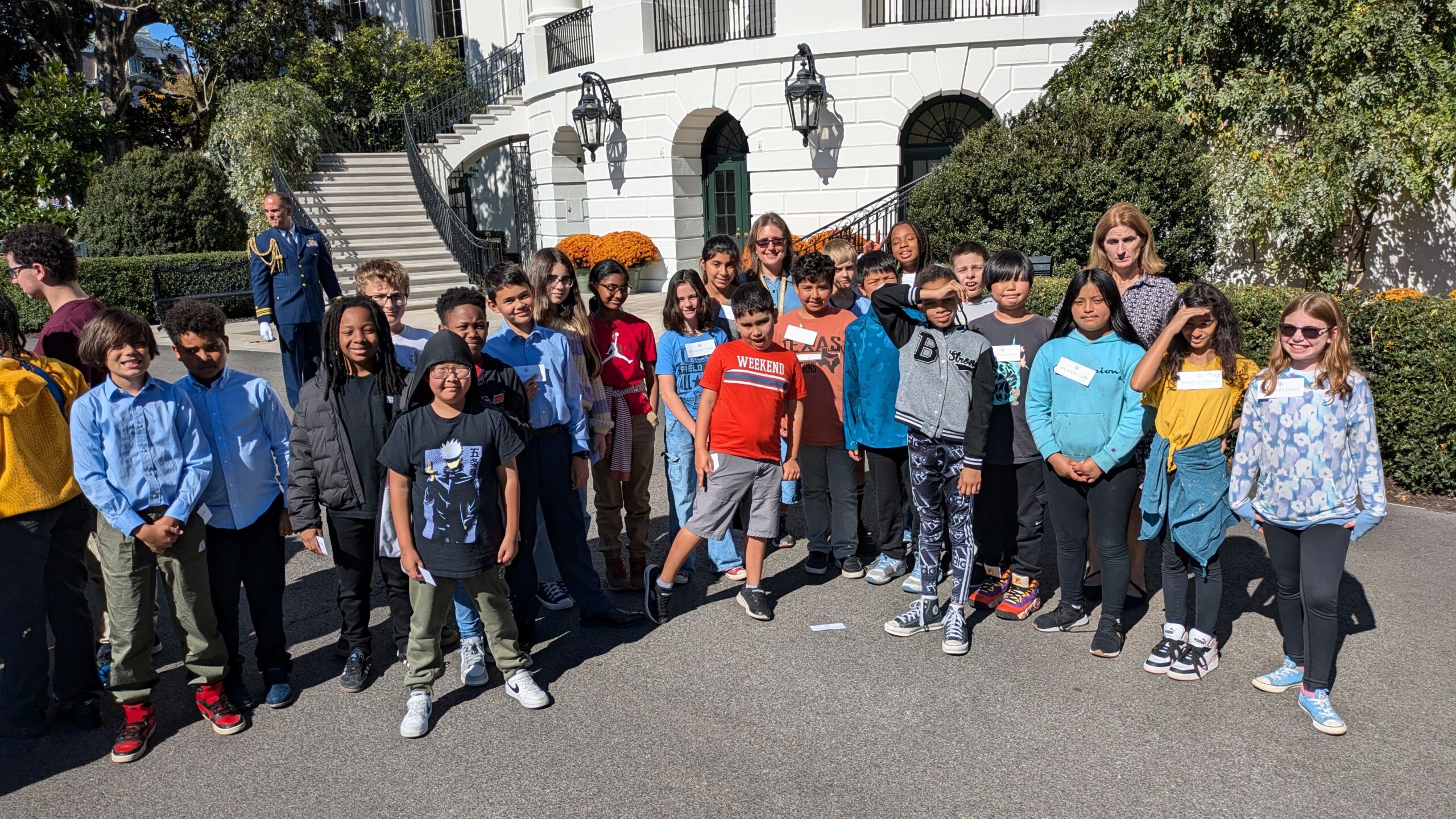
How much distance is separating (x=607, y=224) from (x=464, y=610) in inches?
645

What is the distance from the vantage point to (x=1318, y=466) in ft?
12.7

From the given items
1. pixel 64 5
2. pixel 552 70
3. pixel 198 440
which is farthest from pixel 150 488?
pixel 64 5

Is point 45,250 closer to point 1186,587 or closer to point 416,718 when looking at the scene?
point 416,718

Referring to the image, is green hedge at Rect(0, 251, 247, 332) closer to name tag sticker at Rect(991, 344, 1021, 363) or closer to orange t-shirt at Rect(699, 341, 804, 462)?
orange t-shirt at Rect(699, 341, 804, 462)

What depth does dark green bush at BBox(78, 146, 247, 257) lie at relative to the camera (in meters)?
18.1

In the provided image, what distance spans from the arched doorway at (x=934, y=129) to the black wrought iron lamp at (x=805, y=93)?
149cm

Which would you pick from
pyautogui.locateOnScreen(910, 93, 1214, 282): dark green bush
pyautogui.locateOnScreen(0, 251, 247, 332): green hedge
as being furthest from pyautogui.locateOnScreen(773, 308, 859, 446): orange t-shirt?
pyautogui.locateOnScreen(0, 251, 247, 332): green hedge

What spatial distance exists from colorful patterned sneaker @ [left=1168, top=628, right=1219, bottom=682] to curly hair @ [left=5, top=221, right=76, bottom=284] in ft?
17.1

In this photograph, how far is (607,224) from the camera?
20047mm

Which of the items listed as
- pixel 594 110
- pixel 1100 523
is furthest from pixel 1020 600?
pixel 594 110

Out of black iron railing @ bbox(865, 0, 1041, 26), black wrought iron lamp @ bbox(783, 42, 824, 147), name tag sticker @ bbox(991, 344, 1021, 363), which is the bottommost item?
name tag sticker @ bbox(991, 344, 1021, 363)

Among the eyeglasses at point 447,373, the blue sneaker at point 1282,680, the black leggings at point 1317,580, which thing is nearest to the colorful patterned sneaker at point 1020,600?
the blue sneaker at point 1282,680

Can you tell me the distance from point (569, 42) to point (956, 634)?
18.5 m

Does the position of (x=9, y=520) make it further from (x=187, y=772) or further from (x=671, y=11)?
(x=671, y=11)
